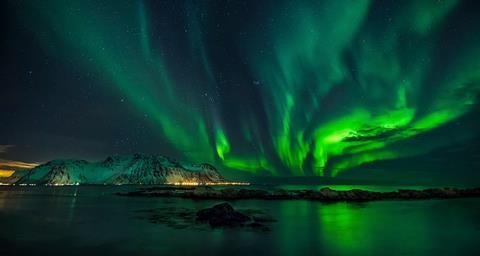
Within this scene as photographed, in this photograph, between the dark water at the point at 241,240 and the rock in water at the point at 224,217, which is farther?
the rock in water at the point at 224,217

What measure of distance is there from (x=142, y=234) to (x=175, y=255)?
8.33m

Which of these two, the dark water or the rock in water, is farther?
the rock in water

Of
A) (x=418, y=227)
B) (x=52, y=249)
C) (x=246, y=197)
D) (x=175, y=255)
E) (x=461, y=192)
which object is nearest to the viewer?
(x=175, y=255)

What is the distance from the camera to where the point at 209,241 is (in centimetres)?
2281

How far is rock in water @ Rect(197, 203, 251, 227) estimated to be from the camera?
29802mm

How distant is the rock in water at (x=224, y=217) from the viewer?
97.8 feet

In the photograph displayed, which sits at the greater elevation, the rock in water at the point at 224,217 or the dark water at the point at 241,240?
the rock in water at the point at 224,217

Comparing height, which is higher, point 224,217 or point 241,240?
point 224,217

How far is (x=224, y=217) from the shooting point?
30.6 m

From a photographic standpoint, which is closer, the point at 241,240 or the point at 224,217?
the point at 241,240

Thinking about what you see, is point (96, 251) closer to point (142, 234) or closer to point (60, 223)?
point (142, 234)

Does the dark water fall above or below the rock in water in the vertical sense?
below

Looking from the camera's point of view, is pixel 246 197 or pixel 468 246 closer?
pixel 468 246

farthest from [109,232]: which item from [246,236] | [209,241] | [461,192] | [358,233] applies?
[461,192]
